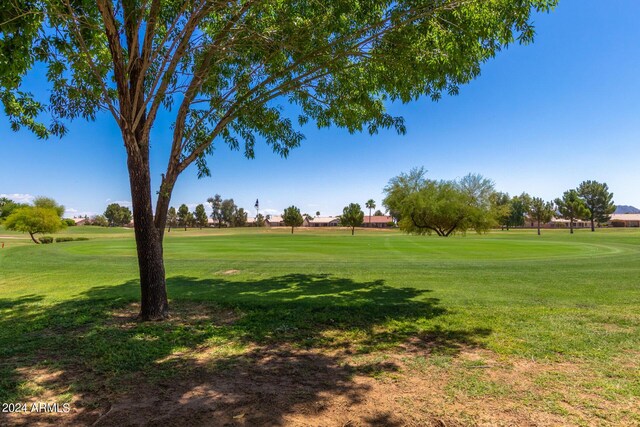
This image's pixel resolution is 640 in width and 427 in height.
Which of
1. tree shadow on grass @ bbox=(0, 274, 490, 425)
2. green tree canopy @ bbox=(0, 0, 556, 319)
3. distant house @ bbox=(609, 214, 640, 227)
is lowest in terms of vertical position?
tree shadow on grass @ bbox=(0, 274, 490, 425)

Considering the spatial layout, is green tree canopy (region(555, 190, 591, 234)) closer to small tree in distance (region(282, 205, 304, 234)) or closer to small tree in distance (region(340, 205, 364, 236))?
small tree in distance (region(340, 205, 364, 236))

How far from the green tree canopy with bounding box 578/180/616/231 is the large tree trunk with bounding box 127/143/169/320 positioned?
14348 cm

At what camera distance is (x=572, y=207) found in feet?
303

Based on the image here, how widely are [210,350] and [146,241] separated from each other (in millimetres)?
3175

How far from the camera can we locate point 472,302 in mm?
9195

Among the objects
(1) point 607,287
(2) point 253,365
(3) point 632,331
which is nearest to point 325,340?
(2) point 253,365

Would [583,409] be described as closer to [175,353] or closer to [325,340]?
[325,340]

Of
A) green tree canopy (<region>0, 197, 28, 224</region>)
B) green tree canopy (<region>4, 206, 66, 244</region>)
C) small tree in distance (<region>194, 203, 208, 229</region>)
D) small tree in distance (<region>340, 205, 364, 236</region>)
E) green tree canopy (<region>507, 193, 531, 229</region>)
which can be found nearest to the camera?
green tree canopy (<region>4, 206, 66, 244</region>)

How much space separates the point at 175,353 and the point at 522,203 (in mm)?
137487

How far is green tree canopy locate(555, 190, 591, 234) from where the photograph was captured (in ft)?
301

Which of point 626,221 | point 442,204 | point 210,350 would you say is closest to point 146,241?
point 210,350

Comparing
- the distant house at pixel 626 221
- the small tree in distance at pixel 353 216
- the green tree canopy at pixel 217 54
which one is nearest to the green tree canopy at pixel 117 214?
the small tree in distance at pixel 353 216

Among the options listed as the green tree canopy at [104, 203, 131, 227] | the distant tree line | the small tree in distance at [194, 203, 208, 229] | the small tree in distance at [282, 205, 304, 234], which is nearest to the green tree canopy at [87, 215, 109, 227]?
the green tree canopy at [104, 203, 131, 227]

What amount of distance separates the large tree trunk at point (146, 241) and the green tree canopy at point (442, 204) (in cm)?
4698
